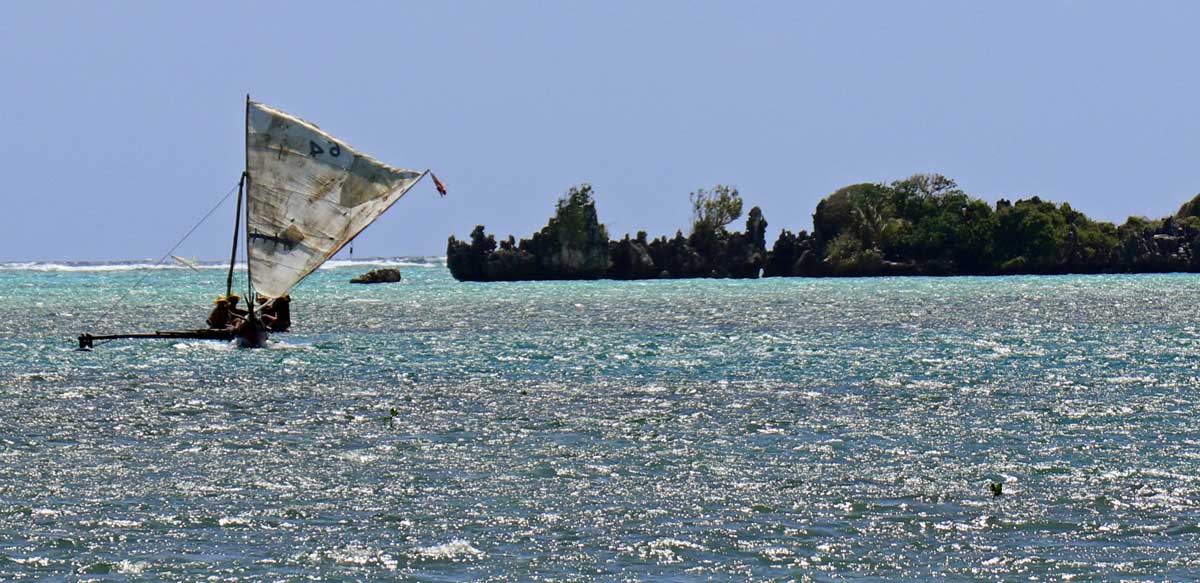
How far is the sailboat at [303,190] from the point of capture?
177ft

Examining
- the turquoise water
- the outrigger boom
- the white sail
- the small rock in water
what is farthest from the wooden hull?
the small rock in water

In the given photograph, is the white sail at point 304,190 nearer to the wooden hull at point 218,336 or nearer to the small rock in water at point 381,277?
the wooden hull at point 218,336

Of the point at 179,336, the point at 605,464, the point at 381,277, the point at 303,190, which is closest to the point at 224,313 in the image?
the point at 179,336

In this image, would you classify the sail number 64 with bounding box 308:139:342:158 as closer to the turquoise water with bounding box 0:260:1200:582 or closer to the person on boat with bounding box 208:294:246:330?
the turquoise water with bounding box 0:260:1200:582

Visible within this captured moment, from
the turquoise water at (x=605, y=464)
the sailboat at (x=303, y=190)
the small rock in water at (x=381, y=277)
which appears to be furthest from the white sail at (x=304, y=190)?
the small rock in water at (x=381, y=277)

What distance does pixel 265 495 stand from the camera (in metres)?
22.5

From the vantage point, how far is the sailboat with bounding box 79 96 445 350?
5391 centimetres

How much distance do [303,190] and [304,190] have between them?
0.04 metres

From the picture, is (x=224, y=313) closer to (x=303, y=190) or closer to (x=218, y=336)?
(x=218, y=336)

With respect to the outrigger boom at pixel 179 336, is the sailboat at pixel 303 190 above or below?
above

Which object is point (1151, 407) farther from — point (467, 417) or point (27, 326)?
point (27, 326)

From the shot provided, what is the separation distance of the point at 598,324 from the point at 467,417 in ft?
147

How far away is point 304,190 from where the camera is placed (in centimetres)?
5403

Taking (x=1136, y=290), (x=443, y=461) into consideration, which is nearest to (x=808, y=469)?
(x=443, y=461)
